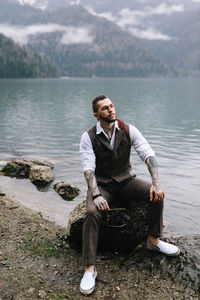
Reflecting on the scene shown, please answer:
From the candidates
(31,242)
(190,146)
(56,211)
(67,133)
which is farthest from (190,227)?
(67,133)

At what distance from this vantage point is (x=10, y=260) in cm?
674

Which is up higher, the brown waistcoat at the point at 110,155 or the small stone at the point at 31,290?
the brown waistcoat at the point at 110,155

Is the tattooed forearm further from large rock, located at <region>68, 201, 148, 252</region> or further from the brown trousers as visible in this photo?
large rock, located at <region>68, 201, 148, 252</region>

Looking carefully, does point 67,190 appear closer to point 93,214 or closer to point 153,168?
point 153,168

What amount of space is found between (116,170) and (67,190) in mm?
8676

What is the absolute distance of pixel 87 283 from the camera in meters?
5.87

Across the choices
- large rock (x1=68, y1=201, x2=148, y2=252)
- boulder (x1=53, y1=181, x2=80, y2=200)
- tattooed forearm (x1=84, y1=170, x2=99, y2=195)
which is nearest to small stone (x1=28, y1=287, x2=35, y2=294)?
large rock (x1=68, y1=201, x2=148, y2=252)

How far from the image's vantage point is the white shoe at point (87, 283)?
5789mm

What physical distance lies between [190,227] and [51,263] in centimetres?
677

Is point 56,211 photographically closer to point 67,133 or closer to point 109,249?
point 109,249

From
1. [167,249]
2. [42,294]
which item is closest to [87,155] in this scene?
[167,249]

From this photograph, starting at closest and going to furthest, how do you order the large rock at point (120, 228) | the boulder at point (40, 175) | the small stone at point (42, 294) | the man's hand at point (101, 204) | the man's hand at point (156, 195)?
the small stone at point (42, 294) < the man's hand at point (101, 204) < the man's hand at point (156, 195) < the large rock at point (120, 228) < the boulder at point (40, 175)

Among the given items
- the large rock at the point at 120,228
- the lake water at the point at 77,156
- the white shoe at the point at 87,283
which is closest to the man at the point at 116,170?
the large rock at the point at 120,228

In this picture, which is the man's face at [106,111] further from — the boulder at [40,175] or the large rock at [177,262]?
the boulder at [40,175]
